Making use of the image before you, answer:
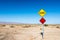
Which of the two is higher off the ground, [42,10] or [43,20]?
[42,10]

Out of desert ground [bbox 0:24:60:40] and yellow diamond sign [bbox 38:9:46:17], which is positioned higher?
yellow diamond sign [bbox 38:9:46:17]

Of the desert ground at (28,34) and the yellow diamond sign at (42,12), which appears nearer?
the yellow diamond sign at (42,12)

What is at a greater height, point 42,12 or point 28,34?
point 42,12

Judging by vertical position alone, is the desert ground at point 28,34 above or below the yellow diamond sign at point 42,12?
below

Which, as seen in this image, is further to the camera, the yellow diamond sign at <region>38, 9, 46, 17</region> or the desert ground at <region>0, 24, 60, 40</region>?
the desert ground at <region>0, 24, 60, 40</region>

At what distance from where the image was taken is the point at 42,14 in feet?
44.7

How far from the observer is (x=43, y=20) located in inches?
547

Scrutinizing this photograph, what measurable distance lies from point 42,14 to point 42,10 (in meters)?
0.39

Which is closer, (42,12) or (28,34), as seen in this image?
(42,12)

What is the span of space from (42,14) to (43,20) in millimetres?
657

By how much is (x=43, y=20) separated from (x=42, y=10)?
3.36ft

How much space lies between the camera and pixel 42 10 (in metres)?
13.6
